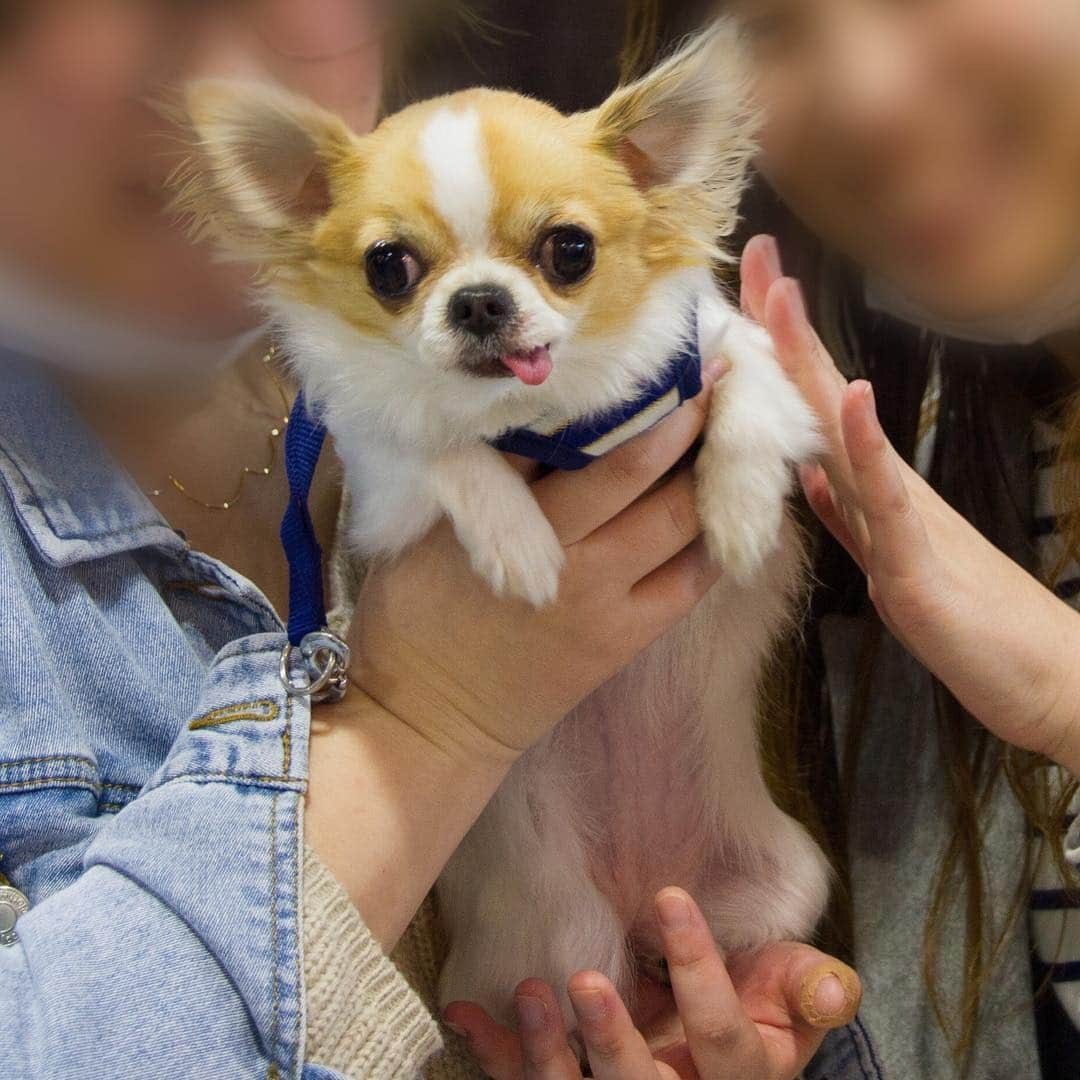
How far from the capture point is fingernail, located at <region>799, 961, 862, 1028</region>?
924 millimetres

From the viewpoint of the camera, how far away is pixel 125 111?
80 cm

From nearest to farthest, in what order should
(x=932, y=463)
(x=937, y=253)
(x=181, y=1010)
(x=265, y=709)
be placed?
(x=181, y=1010) → (x=265, y=709) → (x=937, y=253) → (x=932, y=463)

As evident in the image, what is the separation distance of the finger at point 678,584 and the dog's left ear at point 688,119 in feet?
1.05

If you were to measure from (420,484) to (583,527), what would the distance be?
0.15m

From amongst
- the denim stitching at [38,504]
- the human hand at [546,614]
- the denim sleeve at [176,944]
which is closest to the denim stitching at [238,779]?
the denim sleeve at [176,944]

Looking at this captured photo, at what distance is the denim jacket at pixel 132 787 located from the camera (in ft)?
→ 2.22

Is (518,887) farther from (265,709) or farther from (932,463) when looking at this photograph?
(932,463)

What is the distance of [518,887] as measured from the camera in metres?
1.02

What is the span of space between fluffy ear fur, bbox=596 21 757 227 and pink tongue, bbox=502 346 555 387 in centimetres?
21

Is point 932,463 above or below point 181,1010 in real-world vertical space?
above

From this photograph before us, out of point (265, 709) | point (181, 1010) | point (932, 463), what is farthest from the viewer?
point (932, 463)

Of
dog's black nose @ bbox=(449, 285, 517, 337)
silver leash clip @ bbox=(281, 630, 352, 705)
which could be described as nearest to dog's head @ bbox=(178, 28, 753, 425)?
dog's black nose @ bbox=(449, 285, 517, 337)

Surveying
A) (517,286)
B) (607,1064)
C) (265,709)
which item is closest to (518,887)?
(607,1064)

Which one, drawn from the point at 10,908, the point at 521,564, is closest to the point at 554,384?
the point at 521,564
